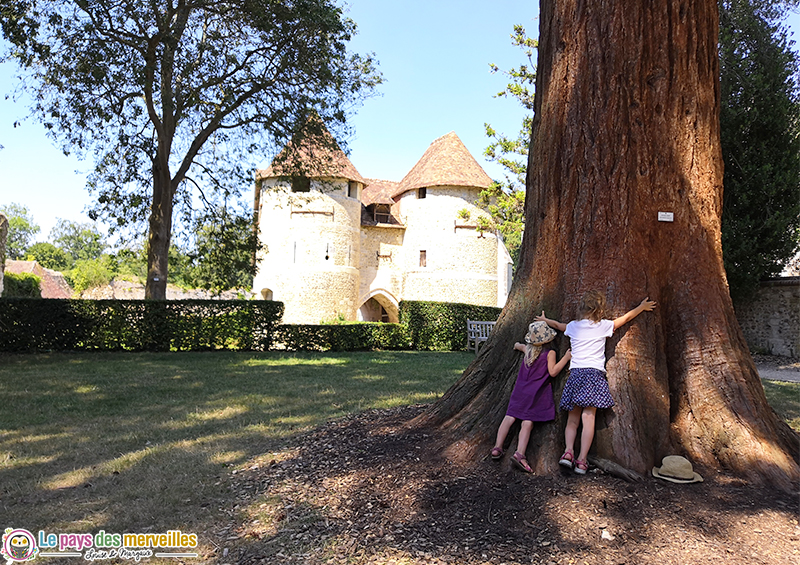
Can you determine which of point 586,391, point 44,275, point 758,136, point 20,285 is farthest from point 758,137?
point 44,275

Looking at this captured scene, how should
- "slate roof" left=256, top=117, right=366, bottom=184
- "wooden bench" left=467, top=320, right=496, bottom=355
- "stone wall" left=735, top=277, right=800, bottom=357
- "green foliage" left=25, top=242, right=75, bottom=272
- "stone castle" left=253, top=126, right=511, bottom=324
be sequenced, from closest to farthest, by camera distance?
"slate roof" left=256, top=117, right=366, bottom=184, "wooden bench" left=467, top=320, right=496, bottom=355, "stone wall" left=735, top=277, right=800, bottom=357, "stone castle" left=253, top=126, right=511, bottom=324, "green foliage" left=25, top=242, right=75, bottom=272

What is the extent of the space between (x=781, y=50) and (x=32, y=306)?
22.8 metres

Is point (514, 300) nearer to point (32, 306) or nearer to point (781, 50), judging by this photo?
point (32, 306)

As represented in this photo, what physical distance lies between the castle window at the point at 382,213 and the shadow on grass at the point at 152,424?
846 inches

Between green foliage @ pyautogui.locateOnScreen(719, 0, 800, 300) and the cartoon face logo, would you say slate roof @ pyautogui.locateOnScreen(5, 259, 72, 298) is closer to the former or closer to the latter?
green foliage @ pyautogui.locateOnScreen(719, 0, 800, 300)

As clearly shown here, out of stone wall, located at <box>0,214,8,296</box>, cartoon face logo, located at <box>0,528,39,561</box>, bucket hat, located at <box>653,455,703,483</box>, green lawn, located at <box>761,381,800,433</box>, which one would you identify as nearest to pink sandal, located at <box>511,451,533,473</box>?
bucket hat, located at <box>653,455,703,483</box>

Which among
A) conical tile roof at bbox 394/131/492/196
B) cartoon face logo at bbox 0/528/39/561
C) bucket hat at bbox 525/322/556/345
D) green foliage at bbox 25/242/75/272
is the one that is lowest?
cartoon face logo at bbox 0/528/39/561

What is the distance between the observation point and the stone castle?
100 feet

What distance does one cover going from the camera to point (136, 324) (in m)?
15.2

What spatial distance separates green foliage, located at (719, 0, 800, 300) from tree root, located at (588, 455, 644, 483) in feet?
51.7

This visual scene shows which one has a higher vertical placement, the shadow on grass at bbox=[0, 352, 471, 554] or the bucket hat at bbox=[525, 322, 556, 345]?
the bucket hat at bbox=[525, 322, 556, 345]

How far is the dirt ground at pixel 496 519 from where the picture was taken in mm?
3059

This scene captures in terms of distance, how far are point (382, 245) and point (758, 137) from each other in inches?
822

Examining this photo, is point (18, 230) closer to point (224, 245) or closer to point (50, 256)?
point (50, 256)
